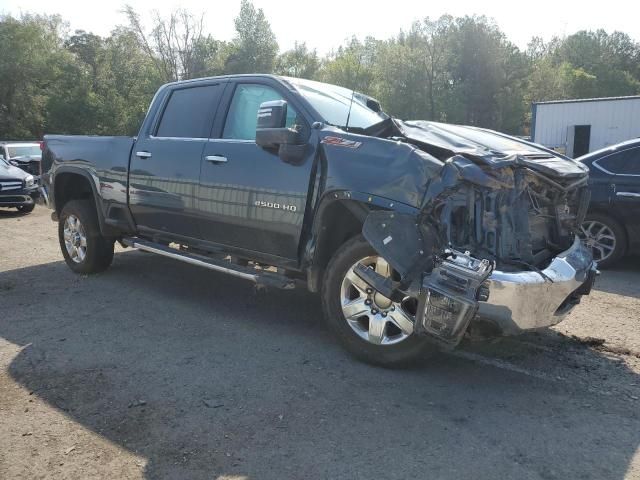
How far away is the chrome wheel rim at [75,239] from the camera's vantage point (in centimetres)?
674

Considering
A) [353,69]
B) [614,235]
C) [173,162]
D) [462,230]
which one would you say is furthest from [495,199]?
[353,69]

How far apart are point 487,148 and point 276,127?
4.99 feet

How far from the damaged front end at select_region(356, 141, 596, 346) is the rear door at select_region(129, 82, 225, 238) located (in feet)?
7.06

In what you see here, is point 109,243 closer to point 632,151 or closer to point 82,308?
point 82,308

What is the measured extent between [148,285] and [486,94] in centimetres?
5001

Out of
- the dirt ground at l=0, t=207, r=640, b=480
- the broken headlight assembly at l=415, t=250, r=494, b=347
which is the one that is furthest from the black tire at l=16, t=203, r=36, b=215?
the broken headlight assembly at l=415, t=250, r=494, b=347

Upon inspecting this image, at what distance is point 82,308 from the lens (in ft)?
18.3

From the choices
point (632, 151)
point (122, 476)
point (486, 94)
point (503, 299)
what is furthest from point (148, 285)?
point (486, 94)

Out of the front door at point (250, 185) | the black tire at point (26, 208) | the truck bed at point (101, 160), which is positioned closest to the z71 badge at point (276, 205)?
the front door at point (250, 185)

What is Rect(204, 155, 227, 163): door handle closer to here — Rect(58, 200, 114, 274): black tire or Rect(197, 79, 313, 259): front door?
Rect(197, 79, 313, 259): front door

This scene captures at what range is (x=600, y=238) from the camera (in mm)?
7348

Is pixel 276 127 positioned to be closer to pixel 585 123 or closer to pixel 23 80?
pixel 585 123

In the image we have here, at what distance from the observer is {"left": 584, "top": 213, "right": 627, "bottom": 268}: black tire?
23.5 feet

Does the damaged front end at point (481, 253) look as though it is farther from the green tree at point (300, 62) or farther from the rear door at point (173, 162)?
the green tree at point (300, 62)
